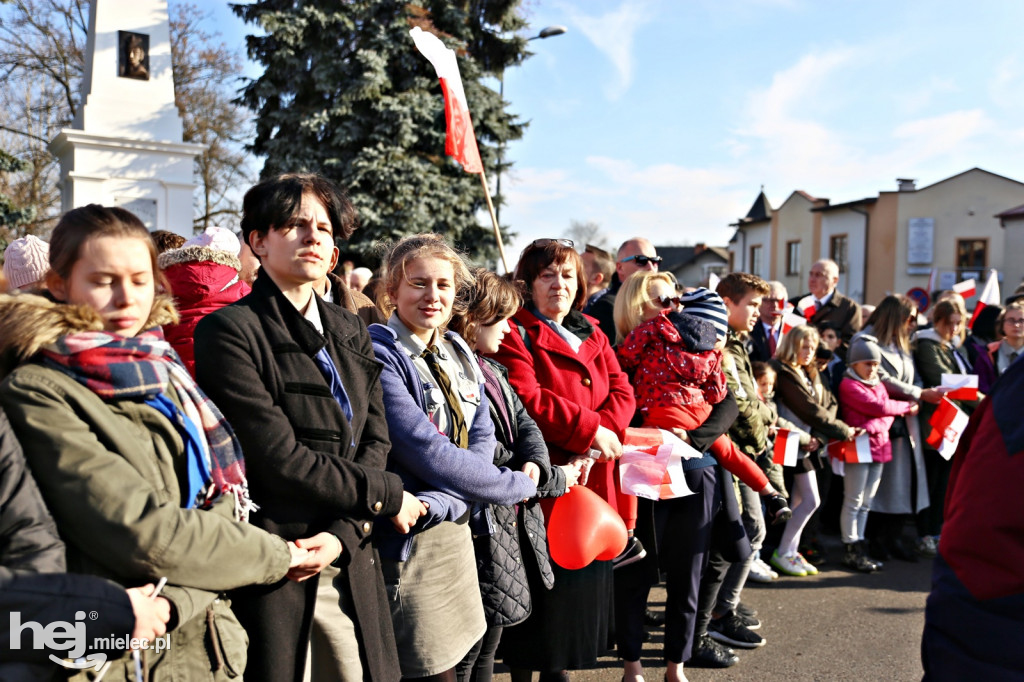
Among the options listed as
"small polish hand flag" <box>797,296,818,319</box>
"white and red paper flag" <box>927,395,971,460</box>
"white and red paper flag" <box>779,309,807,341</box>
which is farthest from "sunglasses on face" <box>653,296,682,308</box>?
"small polish hand flag" <box>797,296,818,319</box>

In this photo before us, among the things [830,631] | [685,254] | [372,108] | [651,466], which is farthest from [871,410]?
[685,254]

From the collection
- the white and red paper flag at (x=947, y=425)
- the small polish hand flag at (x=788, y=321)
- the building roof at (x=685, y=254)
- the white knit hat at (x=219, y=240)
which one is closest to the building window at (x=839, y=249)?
the building roof at (x=685, y=254)

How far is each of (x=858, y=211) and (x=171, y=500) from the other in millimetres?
41981

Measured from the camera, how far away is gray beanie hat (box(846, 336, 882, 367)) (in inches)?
249

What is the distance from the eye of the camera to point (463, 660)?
2928mm

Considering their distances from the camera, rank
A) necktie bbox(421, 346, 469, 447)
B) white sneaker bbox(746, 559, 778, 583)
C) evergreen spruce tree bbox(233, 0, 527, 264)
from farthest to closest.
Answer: evergreen spruce tree bbox(233, 0, 527, 264) → white sneaker bbox(746, 559, 778, 583) → necktie bbox(421, 346, 469, 447)

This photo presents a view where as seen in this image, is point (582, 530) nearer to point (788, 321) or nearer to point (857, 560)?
point (857, 560)

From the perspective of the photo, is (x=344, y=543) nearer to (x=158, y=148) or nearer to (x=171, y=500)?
(x=171, y=500)

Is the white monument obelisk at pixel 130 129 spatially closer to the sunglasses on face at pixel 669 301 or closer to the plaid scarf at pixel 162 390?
the sunglasses on face at pixel 669 301

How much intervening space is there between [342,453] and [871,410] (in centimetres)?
533

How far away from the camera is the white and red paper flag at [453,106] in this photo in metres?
6.62

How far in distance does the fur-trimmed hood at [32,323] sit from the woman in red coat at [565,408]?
6.56ft

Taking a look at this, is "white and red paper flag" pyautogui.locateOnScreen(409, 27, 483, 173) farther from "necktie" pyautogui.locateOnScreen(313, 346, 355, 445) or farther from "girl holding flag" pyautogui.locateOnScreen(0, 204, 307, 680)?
"girl holding flag" pyautogui.locateOnScreen(0, 204, 307, 680)

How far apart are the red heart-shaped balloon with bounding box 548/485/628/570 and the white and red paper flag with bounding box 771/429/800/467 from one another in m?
2.51
